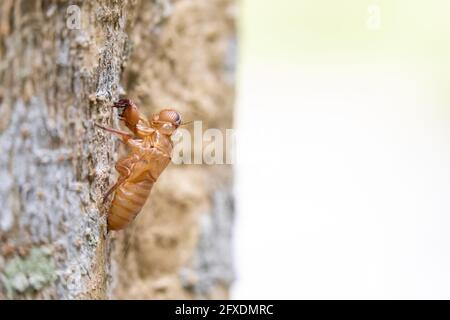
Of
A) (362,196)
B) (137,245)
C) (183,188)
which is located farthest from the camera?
(362,196)

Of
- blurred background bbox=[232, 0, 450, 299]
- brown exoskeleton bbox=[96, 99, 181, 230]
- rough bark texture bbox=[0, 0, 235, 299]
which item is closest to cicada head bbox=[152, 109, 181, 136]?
brown exoskeleton bbox=[96, 99, 181, 230]

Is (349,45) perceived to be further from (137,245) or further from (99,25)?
(99,25)

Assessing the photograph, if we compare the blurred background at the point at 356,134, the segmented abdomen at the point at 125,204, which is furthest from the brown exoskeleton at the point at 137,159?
the blurred background at the point at 356,134

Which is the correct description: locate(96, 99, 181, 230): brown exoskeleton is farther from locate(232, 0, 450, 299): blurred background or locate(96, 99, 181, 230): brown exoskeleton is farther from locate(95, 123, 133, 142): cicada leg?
locate(232, 0, 450, 299): blurred background

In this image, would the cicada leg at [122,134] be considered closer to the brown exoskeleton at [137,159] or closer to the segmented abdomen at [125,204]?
the brown exoskeleton at [137,159]

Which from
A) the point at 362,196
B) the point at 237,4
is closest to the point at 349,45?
the point at 362,196

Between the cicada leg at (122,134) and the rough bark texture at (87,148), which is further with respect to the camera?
the cicada leg at (122,134)

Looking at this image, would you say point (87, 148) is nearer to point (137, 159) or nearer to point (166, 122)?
point (137, 159)
